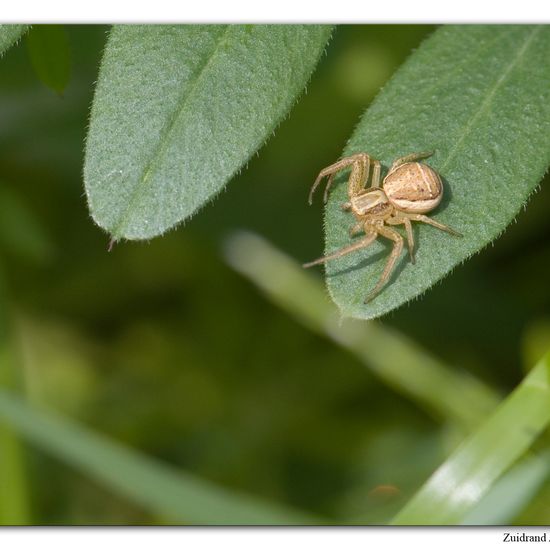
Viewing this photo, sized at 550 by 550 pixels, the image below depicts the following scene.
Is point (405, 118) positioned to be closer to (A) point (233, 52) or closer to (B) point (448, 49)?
(B) point (448, 49)

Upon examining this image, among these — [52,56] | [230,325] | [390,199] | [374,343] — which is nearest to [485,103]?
[390,199]

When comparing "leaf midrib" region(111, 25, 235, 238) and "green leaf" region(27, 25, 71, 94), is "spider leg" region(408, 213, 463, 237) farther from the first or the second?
"green leaf" region(27, 25, 71, 94)

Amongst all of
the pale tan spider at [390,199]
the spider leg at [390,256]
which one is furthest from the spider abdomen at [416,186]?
the spider leg at [390,256]

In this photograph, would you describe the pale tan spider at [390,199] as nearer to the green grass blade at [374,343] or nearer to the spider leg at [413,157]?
the spider leg at [413,157]

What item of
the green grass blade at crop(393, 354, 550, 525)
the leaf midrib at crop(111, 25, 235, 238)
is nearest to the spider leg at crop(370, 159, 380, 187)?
the leaf midrib at crop(111, 25, 235, 238)
